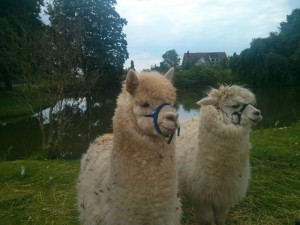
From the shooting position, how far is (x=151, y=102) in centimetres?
304

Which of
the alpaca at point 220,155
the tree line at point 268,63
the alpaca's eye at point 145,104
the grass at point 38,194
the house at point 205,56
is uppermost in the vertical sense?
the house at point 205,56

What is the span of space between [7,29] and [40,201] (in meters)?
20.3

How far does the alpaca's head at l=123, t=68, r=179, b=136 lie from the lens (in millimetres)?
2932

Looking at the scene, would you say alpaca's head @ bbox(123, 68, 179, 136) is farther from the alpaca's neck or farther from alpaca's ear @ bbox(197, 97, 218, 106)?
alpaca's ear @ bbox(197, 97, 218, 106)

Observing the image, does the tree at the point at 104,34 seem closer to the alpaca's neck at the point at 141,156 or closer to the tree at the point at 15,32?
the tree at the point at 15,32

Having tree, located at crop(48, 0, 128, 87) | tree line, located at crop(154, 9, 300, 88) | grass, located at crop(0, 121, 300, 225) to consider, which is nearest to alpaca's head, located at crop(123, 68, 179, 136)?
grass, located at crop(0, 121, 300, 225)

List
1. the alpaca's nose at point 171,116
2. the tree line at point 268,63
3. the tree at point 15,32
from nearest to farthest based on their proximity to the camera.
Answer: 1. the alpaca's nose at point 171,116
2. the tree at point 15,32
3. the tree line at point 268,63

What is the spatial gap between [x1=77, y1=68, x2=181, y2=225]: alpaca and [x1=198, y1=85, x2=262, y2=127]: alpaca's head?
5.83 feet

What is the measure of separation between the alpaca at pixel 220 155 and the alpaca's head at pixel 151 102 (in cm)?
172

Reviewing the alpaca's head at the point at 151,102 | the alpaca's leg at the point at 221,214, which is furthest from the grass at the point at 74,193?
the alpaca's head at the point at 151,102

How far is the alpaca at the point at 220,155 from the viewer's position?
462 centimetres

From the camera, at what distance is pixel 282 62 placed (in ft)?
136

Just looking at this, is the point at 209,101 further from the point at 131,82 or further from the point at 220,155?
the point at 131,82

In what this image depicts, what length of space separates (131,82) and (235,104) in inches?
85.5
